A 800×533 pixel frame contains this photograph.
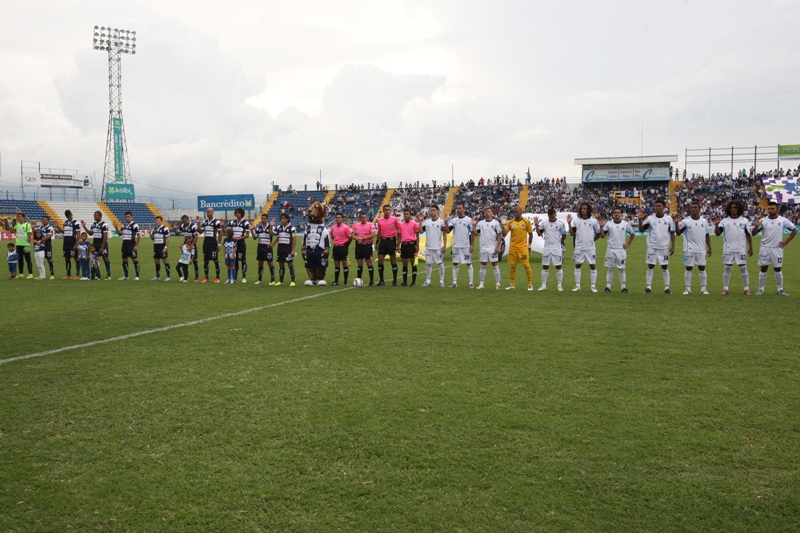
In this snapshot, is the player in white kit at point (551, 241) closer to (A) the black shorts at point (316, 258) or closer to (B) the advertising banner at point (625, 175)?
(A) the black shorts at point (316, 258)

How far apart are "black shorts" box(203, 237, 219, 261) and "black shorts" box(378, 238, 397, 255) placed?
15.6 ft

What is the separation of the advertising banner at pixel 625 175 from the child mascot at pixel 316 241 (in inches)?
1899

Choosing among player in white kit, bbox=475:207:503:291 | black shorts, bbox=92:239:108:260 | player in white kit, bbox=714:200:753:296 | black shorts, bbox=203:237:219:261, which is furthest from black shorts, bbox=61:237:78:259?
player in white kit, bbox=714:200:753:296

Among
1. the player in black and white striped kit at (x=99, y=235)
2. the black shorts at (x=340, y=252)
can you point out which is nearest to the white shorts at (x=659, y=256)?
the black shorts at (x=340, y=252)

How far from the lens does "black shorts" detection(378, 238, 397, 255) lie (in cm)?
1398

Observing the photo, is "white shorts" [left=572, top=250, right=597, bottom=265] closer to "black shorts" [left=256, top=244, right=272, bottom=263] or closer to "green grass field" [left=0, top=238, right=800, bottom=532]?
"green grass field" [left=0, top=238, right=800, bottom=532]

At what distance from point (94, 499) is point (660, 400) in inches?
175

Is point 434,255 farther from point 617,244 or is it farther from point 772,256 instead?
point 772,256

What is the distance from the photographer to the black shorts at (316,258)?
14065 mm

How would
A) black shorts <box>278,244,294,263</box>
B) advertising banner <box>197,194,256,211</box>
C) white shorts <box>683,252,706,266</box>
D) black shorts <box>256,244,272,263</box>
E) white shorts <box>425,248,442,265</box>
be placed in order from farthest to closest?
advertising banner <box>197,194,256,211</box>
black shorts <box>256,244,272,263</box>
black shorts <box>278,244,294,263</box>
white shorts <box>425,248,442,265</box>
white shorts <box>683,252,706,266</box>

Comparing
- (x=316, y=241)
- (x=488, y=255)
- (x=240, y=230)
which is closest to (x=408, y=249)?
(x=488, y=255)

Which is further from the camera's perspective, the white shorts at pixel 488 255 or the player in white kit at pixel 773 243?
the white shorts at pixel 488 255

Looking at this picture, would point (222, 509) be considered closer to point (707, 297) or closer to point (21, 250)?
point (707, 297)

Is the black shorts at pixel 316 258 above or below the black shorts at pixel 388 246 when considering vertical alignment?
below
